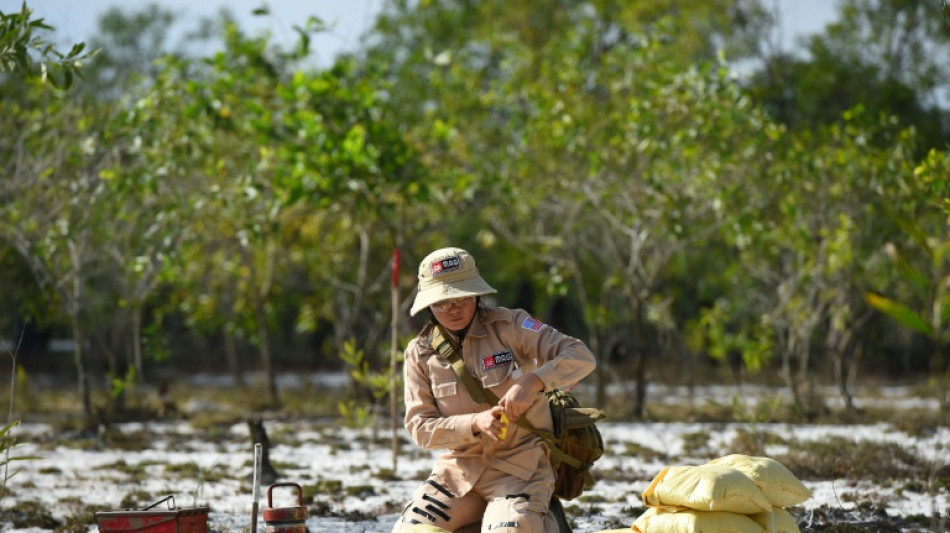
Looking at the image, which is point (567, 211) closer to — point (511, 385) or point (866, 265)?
point (866, 265)

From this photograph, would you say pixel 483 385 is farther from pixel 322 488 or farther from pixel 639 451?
pixel 639 451

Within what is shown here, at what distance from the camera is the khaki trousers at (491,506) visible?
15.6ft

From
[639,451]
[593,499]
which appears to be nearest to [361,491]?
[593,499]

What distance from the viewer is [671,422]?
1263 cm

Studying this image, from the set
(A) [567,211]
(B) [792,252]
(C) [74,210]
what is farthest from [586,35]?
(C) [74,210]

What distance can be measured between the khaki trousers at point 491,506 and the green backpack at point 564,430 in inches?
4.3

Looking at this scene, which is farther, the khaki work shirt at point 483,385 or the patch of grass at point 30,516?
the patch of grass at point 30,516

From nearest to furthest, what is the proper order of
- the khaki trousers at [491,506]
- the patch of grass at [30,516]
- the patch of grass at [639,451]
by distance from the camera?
the khaki trousers at [491,506], the patch of grass at [30,516], the patch of grass at [639,451]

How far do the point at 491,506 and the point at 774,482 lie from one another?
3.78 feet

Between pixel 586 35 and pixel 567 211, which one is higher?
pixel 586 35

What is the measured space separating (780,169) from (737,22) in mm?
13192

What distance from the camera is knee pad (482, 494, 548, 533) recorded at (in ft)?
15.4

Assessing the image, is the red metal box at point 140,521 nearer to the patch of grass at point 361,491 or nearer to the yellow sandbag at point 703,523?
the yellow sandbag at point 703,523

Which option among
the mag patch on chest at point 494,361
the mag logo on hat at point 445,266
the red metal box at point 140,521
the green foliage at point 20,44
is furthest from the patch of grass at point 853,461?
the green foliage at point 20,44
